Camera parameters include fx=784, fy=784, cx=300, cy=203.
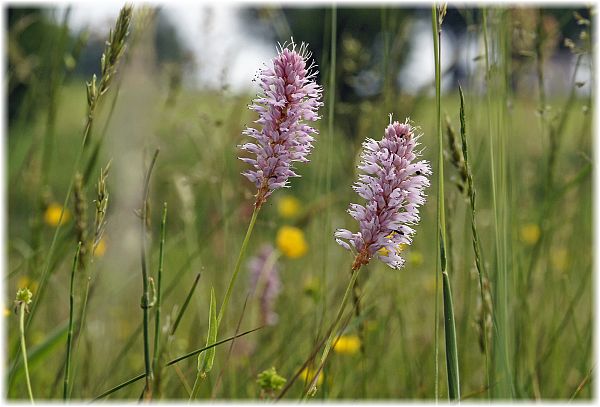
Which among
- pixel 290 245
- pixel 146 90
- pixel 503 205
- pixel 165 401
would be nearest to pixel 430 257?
pixel 290 245

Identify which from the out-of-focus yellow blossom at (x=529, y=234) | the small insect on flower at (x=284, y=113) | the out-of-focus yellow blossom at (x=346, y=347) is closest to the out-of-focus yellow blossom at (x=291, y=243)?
the out-of-focus yellow blossom at (x=346, y=347)

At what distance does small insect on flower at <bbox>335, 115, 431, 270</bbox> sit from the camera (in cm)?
82

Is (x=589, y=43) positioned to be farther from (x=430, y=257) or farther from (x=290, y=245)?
(x=430, y=257)

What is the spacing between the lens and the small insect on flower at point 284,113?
821 millimetres

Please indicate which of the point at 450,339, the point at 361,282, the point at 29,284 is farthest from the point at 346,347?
the point at 450,339

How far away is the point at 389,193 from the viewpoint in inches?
32.3

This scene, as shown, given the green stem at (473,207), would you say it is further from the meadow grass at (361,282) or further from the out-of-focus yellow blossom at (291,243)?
the out-of-focus yellow blossom at (291,243)

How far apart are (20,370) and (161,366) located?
27.7 inches

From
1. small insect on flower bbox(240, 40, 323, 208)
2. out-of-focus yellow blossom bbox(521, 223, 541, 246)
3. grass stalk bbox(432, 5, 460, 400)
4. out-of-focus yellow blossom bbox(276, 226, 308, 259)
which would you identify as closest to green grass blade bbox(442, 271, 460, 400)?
grass stalk bbox(432, 5, 460, 400)

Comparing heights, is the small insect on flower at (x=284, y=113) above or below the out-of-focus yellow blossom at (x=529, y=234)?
below

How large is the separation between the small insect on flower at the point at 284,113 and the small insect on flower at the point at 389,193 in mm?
74

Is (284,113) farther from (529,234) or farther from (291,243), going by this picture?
(529,234)

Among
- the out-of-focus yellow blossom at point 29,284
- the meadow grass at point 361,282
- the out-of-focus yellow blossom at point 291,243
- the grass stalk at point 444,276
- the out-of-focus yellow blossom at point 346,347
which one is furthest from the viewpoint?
the out-of-focus yellow blossom at point 291,243

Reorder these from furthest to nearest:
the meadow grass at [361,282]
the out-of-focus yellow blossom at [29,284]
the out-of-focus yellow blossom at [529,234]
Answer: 1. the out-of-focus yellow blossom at [529,234]
2. the out-of-focus yellow blossom at [29,284]
3. the meadow grass at [361,282]
